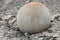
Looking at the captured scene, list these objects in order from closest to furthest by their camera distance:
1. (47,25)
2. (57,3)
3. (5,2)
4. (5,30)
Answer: (47,25)
(5,30)
(57,3)
(5,2)

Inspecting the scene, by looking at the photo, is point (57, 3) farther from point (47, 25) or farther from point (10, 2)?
point (47, 25)

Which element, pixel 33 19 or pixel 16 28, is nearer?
pixel 33 19

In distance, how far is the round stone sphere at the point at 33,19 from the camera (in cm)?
352

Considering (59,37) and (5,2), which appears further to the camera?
(5,2)

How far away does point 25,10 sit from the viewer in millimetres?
3605

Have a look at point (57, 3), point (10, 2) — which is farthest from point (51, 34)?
point (10, 2)

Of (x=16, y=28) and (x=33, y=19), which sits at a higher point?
(x=33, y=19)

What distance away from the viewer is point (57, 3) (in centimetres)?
542

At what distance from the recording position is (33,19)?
11.5 feet

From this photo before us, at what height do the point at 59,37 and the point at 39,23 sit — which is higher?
the point at 39,23

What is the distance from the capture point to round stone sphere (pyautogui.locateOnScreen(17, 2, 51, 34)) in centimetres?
352

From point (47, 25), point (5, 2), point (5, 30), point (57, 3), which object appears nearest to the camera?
point (47, 25)

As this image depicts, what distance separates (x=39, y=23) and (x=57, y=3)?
2.04 metres

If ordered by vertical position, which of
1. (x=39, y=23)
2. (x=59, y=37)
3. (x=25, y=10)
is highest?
(x=25, y=10)
